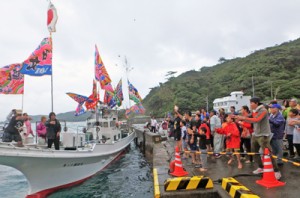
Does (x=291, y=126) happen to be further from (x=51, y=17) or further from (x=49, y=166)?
(x=51, y=17)

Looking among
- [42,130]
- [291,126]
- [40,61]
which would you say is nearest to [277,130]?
[291,126]

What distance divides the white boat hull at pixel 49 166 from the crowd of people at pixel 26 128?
0.55 metres

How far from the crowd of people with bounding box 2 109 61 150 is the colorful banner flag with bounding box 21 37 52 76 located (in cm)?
167

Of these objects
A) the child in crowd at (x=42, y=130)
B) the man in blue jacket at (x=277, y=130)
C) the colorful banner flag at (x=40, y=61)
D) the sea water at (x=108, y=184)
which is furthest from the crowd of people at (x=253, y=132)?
the child in crowd at (x=42, y=130)

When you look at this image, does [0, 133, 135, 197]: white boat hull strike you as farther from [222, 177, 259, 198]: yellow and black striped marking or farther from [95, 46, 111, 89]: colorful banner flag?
[222, 177, 259, 198]: yellow and black striped marking

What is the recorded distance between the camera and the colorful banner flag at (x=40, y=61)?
9461mm

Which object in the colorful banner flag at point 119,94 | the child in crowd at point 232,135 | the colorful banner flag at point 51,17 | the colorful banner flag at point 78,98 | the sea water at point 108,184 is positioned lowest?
the sea water at point 108,184

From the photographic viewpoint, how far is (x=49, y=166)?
10.0 meters

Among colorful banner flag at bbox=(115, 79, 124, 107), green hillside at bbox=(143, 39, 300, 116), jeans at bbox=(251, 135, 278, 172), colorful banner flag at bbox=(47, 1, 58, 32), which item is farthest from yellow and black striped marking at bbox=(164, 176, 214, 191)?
green hillside at bbox=(143, 39, 300, 116)

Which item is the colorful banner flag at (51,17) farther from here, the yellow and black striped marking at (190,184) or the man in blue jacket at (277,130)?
the man in blue jacket at (277,130)

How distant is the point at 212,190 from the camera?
543 centimetres

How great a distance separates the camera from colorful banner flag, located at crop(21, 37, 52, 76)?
31.0 feet

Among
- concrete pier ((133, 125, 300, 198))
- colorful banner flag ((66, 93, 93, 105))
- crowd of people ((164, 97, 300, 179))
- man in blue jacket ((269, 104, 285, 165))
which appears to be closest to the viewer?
concrete pier ((133, 125, 300, 198))

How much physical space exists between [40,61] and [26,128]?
3091 millimetres
